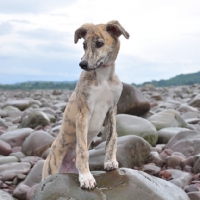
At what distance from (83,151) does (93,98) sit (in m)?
0.64

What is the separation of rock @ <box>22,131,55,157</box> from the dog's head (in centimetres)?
439

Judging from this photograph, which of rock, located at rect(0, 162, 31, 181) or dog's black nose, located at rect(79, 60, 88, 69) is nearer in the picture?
dog's black nose, located at rect(79, 60, 88, 69)

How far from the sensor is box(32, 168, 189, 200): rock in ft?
15.9

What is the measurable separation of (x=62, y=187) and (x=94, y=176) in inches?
17.9

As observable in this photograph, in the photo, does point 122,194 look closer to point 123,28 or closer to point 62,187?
point 62,187

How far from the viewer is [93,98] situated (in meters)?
4.94

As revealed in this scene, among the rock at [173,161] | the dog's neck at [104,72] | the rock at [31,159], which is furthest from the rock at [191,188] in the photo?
the rock at [31,159]

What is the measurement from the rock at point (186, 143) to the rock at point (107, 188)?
298 cm

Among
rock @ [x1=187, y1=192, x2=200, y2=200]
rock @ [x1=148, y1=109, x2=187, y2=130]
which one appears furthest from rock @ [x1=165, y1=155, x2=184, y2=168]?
rock @ [x1=148, y1=109, x2=187, y2=130]

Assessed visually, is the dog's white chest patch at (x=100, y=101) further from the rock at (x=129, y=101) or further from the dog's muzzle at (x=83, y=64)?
the rock at (x=129, y=101)

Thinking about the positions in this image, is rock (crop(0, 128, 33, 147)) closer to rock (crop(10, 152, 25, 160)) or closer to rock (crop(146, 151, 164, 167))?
rock (crop(10, 152, 25, 160))

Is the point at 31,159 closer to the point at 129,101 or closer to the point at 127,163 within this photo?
the point at 127,163

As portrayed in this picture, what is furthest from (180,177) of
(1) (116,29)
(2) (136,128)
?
(1) (116,29)

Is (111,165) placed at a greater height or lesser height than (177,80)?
greater
